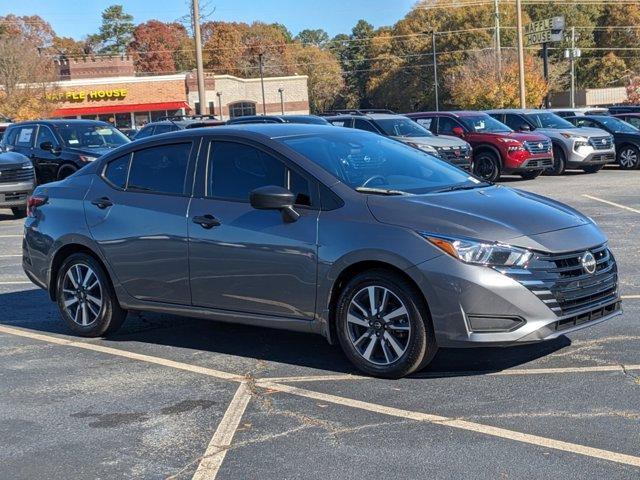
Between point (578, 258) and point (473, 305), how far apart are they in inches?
32.1

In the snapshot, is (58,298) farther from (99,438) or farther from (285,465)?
(285,465)

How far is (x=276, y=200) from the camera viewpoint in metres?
6.12

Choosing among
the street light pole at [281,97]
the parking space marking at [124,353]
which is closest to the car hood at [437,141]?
the parking space marking at [124,353]

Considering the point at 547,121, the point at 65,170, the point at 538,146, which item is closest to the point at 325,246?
the point at 65,170

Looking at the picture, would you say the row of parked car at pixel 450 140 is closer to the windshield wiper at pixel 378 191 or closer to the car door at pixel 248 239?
the car door at pixel 248 239

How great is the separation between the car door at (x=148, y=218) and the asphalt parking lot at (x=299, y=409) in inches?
23.3

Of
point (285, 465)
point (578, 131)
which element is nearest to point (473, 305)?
point (285, 465)

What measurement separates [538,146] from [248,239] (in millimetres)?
16818

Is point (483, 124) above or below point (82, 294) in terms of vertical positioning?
above

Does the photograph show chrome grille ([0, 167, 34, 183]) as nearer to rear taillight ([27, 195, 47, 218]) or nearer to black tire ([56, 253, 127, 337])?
rear taillight ([27, 195, 47, 218])

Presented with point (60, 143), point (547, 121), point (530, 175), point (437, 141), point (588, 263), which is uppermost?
point (60, 143)

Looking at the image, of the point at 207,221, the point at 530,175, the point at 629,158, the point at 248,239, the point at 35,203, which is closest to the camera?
the point at 248,239

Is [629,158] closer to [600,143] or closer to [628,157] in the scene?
[628,157]

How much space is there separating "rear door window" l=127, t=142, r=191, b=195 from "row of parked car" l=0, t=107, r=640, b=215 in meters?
10.6
